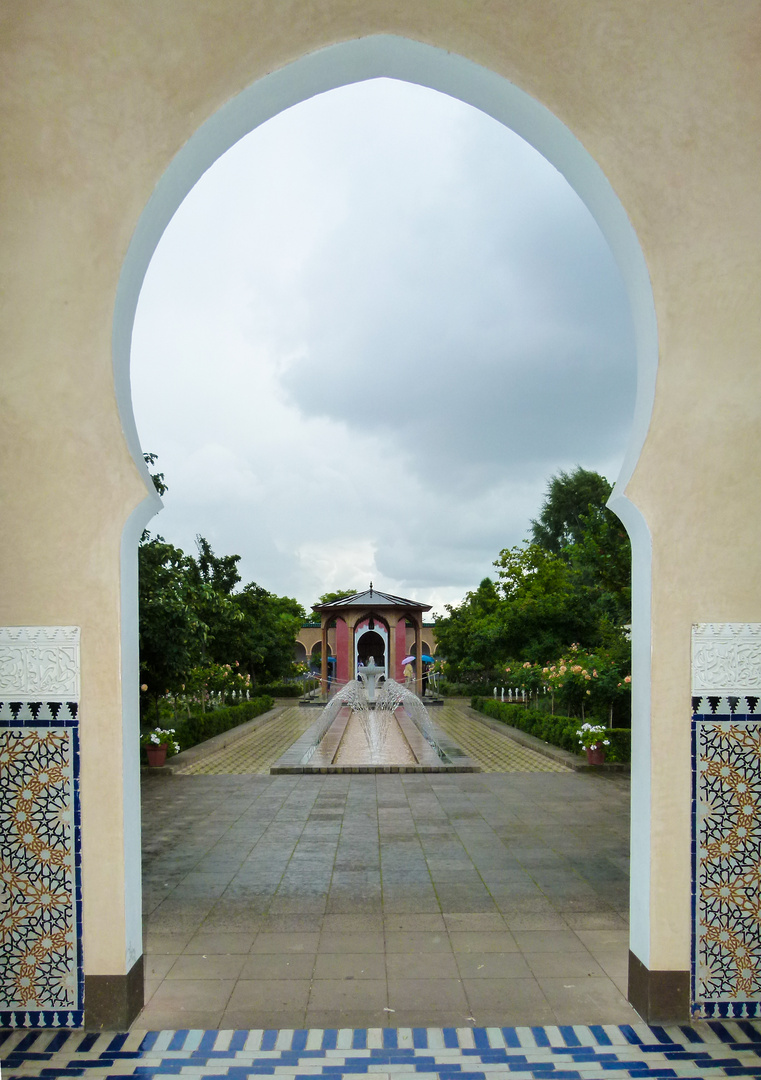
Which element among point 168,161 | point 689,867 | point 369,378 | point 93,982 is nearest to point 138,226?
point 168,161

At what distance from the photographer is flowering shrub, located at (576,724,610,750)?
1105 centimetres

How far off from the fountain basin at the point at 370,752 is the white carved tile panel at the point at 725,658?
7.72 m

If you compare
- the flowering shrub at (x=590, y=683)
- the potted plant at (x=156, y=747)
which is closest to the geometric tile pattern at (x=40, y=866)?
the potted plant at (x=156, y=747)

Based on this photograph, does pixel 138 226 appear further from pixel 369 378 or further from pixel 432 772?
pixel 369 378

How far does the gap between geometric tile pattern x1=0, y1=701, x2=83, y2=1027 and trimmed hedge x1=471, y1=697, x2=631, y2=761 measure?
924 centimetres

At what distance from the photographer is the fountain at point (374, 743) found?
36.4 ft

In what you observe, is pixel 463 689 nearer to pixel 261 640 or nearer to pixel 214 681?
pixel 261 640

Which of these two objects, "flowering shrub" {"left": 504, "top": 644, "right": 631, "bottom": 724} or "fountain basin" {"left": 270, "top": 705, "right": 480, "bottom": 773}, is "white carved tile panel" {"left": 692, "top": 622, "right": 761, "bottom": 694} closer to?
"fountain basin" {"left": 270, "top": 705, "right": 480, "bottom": 773}

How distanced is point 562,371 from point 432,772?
492 inches

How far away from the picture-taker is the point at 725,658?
367cm

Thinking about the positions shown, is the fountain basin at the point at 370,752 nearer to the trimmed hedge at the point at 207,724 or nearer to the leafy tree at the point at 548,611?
the trimmed hedge at the point at 207,724

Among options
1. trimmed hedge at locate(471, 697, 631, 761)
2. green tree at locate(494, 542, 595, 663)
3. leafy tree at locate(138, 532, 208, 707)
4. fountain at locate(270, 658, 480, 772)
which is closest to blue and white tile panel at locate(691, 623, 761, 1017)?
fountain at locate(270, 658, 480, 772)

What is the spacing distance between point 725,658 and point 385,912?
2916mm

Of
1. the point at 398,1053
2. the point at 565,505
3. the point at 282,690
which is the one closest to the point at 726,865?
the point at 398,1053
